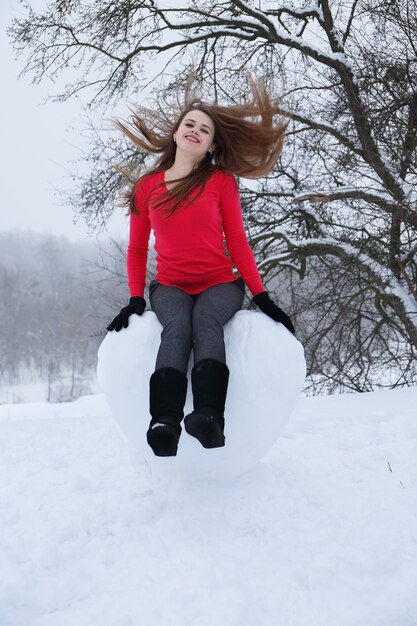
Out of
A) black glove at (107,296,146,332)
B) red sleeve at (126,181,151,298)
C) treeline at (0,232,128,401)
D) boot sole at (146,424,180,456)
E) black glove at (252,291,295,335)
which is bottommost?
treeline at (0,232,128,401)

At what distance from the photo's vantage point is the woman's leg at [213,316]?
221 cm

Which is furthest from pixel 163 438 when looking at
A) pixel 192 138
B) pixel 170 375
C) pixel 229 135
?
pixel 229 135

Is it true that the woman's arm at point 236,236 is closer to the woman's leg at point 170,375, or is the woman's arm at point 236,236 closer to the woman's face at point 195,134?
the woman's face at point 195,134

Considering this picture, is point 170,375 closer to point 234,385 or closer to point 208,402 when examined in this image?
point 208,402

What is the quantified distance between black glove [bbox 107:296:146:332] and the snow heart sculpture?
3 centimetres

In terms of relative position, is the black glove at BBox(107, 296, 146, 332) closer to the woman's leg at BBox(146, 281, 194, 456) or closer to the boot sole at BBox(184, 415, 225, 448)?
the woman's leg at BBox(146, 281, 194, 456)

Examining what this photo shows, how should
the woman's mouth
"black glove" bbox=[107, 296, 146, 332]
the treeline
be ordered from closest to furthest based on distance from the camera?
"black glove" bbox=[107, 296, 146, 332], the woman's mouth, the treeline

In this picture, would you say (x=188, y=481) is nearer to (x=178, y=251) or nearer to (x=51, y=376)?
(x=178, y=251)

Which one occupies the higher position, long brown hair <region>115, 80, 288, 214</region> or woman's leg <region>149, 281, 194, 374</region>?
long brown hair <region>115, 80, 288, 214</region>

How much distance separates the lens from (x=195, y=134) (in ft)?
8.93

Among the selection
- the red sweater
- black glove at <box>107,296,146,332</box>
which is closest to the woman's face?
the red sweater

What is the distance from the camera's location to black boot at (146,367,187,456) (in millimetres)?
1949

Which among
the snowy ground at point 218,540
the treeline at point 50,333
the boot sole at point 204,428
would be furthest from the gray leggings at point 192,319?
the treeline at point 50,333

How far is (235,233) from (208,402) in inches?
39.9
